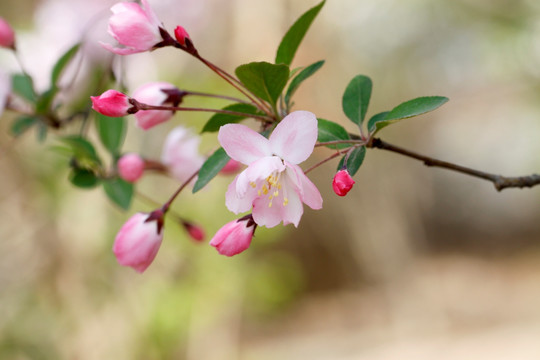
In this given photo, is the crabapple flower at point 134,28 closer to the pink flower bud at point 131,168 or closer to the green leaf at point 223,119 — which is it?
the green leaf at point 223,119

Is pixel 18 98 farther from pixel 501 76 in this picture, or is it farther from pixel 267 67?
pixel 501 76

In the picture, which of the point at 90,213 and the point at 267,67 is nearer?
the point at 267,67

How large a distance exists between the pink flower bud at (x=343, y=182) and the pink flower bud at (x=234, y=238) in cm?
11

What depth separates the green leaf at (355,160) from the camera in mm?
519

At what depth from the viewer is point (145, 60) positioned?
2273 mm

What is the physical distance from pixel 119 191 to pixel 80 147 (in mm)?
95

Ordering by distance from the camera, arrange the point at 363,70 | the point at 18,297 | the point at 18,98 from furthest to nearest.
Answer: the point at 363,70, the point at 18,297, the point at 18,98

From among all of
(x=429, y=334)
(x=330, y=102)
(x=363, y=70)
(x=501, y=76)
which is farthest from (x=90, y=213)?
(x=501, y=76)

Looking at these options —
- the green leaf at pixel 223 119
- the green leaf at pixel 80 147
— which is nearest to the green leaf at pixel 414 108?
the green leaf at pixel 223 119

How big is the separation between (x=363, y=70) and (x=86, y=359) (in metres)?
2.70

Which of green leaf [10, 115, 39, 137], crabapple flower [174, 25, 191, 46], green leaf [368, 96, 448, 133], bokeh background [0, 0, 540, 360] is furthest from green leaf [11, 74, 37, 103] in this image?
green leaf [368, 96, 448, 133]

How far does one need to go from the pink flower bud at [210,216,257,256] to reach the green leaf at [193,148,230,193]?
2.3 inches

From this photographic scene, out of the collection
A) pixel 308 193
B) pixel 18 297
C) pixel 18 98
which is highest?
pixel 308 193

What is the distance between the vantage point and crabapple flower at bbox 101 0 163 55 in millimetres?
555
